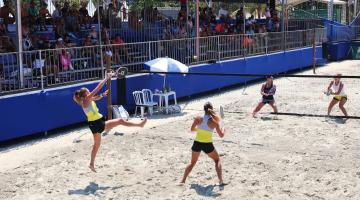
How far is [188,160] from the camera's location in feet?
31.8

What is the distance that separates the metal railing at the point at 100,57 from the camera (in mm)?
11875

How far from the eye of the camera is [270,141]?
36.7 feet

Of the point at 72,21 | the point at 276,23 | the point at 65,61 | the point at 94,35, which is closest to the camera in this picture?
the point at 65,61

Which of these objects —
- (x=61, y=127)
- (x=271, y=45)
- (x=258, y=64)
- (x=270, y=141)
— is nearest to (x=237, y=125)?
(x=270, y=141)


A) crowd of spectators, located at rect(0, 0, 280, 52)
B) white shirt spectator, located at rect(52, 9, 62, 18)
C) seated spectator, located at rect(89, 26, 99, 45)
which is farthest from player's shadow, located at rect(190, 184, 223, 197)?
white shirt spectator, located at rect(52, 9, 62, 18)

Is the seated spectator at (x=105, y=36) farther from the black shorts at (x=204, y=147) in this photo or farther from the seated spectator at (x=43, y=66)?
the black shorts at (x=204, y=147)

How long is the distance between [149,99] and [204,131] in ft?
24.0

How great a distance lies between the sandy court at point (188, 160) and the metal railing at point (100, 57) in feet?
4.67

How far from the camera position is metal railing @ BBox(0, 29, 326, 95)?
39.0 feet

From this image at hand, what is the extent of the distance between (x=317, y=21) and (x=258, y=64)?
31.7 feet

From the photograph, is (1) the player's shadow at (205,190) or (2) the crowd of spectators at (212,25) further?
(2) the crowd of spectators at (212,25)

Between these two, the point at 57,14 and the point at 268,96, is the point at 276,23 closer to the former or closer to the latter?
the point at 57,14

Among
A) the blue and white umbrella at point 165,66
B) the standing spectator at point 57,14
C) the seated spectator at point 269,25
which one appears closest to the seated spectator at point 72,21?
the standing spectator at point 57,14

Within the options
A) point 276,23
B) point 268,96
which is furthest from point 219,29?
point 268,96
